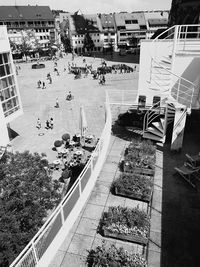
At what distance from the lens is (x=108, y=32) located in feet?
279

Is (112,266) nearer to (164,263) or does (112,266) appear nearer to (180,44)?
(164,263)

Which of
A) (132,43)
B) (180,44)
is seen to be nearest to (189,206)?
(180,44)

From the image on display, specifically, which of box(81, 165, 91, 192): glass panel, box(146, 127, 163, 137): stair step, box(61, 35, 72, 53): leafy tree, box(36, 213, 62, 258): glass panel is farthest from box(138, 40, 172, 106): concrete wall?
box(61, 35, 72, 53): leafy tree

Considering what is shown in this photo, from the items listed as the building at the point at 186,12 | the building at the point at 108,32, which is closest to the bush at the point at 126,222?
the building at the point at 186,12

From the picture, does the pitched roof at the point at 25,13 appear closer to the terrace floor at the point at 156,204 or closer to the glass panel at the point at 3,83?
the terrace floor at the point at 156,204

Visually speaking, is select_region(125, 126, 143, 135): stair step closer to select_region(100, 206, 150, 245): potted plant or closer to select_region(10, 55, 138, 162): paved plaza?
select_region(10, 55, 138, 162): paved plaza

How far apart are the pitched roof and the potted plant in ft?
299

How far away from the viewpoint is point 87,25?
Answer: 85938 mm

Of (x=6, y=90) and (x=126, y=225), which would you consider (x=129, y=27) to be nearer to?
(x=6, y=90)

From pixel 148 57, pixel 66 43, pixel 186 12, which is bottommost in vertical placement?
pixel 66 43

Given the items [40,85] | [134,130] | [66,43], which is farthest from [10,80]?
[66,43]

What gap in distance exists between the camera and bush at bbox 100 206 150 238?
757cm

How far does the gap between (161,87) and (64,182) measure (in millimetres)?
8364

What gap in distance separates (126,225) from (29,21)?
92.9 m
